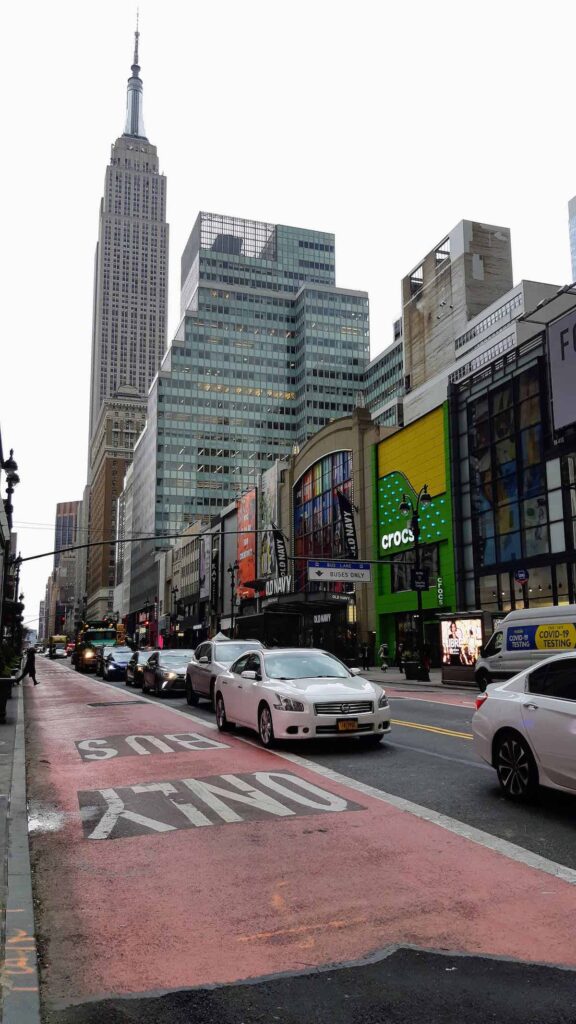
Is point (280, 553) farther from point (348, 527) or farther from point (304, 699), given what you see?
point (304, 699)

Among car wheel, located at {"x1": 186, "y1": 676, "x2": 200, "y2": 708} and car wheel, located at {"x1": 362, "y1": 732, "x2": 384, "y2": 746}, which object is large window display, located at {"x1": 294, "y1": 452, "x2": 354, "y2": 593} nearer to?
car wheel, located at {"x1": 186, "y1": 676, "x2": 200, "y2": 708}

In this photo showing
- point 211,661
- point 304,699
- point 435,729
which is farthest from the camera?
point 211,661

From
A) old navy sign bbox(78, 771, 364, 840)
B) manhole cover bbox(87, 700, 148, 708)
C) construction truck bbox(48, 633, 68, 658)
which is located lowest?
construction truck bbox(48, 633, 68, 658)

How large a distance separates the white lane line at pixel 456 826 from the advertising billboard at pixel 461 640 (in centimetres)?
2178

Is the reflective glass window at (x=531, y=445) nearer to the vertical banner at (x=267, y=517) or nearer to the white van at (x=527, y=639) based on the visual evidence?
the white van at (x=527, y=639)

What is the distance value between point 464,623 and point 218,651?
16637 millimetres

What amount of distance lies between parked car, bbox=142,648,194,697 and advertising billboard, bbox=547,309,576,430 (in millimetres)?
23158

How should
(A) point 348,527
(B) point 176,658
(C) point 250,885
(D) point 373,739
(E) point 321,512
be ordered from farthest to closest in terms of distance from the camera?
1. (E) point 321,512
2. (A) point 348,527
3. (B) point 176,658
4. (D) point 373,739
5. (C) point 250,885

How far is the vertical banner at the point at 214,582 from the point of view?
97.1 metres

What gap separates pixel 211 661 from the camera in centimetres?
1783

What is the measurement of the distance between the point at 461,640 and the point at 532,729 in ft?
82.9

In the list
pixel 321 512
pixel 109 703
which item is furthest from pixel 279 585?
pixel 109 703

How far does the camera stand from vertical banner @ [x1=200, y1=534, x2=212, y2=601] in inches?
3905

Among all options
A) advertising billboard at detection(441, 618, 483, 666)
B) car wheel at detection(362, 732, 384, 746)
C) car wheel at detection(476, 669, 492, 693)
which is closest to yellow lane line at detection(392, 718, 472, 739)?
car wheel at detection(362, 732, 384, 746)
